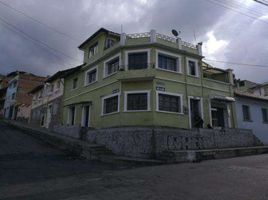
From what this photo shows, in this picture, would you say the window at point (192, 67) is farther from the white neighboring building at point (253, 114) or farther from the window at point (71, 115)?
the window at point (71, 115)

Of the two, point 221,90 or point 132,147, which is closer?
point 132,147

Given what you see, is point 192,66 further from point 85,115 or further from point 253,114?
point 85,115

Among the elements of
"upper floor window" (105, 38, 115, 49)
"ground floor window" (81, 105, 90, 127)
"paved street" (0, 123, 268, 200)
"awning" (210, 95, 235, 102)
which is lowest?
"paved street" (0, 123, 268, 200)

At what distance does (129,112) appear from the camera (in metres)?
19.8

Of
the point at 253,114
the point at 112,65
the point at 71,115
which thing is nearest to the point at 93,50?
the point at 112,65

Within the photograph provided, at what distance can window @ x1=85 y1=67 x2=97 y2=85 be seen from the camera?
25.2m

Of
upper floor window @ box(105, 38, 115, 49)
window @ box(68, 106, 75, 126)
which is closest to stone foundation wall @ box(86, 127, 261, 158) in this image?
window @ box(68, 106, 75, 126)

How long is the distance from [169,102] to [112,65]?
19.1 ft

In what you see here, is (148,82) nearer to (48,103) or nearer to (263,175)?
(263,175)

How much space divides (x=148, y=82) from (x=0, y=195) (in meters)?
13.7

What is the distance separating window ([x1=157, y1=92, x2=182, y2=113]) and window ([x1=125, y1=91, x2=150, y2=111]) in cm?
86

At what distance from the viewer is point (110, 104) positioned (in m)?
21.7

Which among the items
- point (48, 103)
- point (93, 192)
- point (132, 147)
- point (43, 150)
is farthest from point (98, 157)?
point (48, 103)

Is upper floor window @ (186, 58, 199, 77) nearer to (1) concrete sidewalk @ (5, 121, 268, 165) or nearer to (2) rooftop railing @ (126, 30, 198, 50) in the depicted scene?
(2) rooftop railing @ (126, 30, 198, 50)
